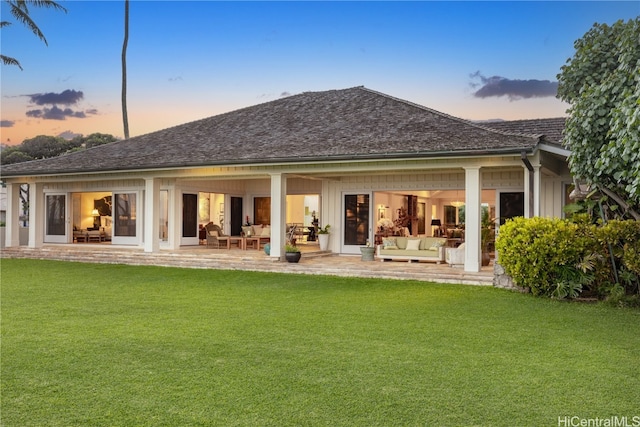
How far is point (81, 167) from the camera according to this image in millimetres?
16359

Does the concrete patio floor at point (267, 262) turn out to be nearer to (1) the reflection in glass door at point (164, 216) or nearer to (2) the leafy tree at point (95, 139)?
(1) the reflection in glass door at point (164, 216)

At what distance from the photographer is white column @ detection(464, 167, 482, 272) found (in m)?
11.9

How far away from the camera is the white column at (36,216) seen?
1842 cm

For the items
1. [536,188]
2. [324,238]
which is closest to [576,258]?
[536,188]

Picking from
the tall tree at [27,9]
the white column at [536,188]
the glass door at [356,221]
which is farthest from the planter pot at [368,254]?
the tall tree at [27,9]

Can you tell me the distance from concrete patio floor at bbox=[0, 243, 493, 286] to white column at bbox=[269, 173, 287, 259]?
1.10 feet

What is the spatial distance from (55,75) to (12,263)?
13075 millimetres

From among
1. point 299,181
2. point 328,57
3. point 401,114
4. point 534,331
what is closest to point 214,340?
point 534,331

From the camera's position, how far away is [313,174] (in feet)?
50.1

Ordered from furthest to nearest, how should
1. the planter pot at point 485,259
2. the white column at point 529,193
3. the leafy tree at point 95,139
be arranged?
the leafy tree at point 95,139 → the planter pot at point 485,259 → the white column at point 529,193

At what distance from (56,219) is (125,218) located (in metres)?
3.86

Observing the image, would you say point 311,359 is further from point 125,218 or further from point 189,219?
point 125,218

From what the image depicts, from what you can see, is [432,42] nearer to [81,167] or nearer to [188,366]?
[81,167]

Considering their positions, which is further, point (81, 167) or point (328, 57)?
point (328, 57)
